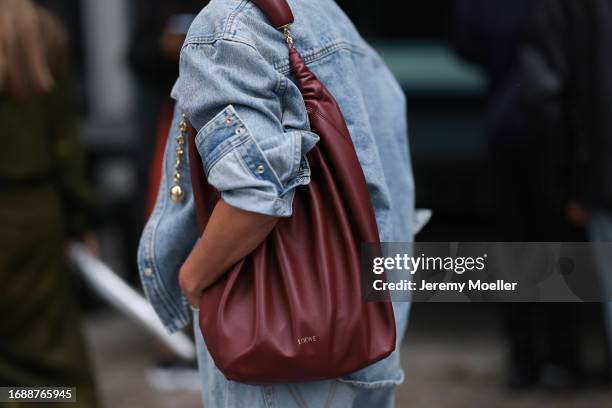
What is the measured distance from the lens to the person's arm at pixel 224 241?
185cm

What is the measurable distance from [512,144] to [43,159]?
6.08ft

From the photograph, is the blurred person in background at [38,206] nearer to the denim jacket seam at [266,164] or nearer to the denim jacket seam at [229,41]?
the denim jacket seam at [229,41]

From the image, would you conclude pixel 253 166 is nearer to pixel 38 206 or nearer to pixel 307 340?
pixel 307 340

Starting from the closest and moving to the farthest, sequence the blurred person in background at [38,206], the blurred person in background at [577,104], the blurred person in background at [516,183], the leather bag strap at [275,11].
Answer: the leather bag strap at [275,11]
the blurred person in background at [577,104]
the blurred person in background at [38,206]
the blurred person in background at [516,183]

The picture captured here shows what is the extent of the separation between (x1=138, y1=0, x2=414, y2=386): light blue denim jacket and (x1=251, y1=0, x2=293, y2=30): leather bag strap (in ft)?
0.05

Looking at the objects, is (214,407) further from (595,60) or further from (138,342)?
(138,342)

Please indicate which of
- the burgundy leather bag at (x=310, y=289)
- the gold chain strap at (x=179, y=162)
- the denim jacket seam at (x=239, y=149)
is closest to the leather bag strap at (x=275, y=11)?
the burgundy leather bag at (x=310, y=289)

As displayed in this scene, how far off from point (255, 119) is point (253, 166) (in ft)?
0.29

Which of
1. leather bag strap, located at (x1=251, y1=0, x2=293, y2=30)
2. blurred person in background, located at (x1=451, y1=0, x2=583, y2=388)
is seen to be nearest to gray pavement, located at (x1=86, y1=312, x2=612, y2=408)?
blurred person in background, located at (x1=451, y1=0, x2=583, y2=388)

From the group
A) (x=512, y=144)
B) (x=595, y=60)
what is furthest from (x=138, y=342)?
(x=595, y=60)

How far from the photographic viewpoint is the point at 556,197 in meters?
3.36

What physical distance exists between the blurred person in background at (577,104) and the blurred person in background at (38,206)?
5.44ft

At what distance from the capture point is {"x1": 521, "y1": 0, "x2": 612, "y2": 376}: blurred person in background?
3.11m

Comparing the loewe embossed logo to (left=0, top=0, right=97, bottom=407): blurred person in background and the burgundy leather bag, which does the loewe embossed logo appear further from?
(left=0, top=0, right=97, bottom=407): blurred person in background
